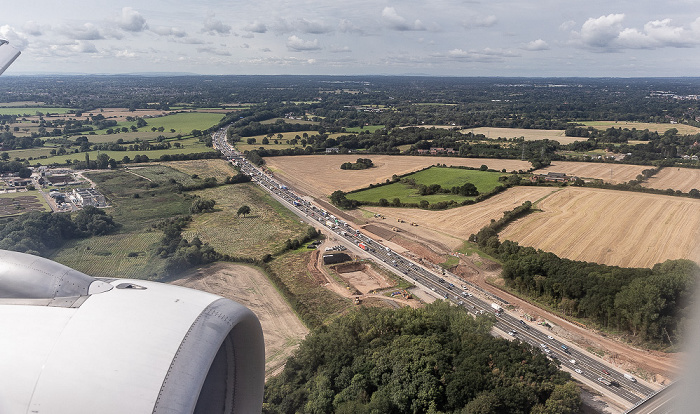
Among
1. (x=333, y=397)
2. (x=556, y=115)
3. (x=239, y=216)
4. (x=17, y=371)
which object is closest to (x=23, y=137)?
(x=239, y=216)

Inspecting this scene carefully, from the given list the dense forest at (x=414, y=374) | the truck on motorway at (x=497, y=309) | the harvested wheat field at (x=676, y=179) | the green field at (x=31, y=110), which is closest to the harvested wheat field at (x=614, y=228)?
the harvested wheat field at (x=676, y=179)

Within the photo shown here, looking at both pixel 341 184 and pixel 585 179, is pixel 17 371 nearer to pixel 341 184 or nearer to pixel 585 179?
pixel 341 184

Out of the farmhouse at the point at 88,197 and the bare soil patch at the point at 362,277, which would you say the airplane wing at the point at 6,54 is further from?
the farmhouse at the point at 88,197

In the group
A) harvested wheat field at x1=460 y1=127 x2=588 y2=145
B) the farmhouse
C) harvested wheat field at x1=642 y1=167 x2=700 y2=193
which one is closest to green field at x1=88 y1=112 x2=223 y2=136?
the farmhouse

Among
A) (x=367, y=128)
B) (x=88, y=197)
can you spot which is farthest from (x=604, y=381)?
(x=367, y=128)

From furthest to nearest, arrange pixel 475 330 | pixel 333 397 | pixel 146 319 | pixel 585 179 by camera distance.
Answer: pixel 585 179, pixel 475 330, pixel 333 397, pixel 146 319

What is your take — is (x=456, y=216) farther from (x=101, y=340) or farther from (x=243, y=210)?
(x=101, y=340)
